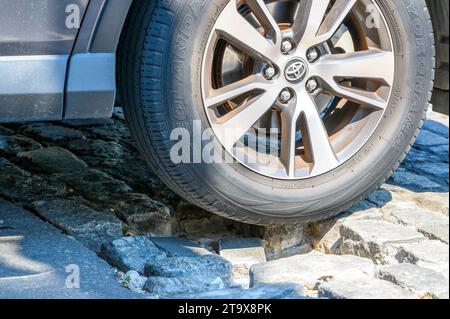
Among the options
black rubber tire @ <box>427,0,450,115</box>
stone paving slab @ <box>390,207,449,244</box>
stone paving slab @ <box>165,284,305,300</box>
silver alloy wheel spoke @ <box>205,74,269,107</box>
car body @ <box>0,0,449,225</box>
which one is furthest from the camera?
black rubber tire @ <box>427,0,450,115</box>

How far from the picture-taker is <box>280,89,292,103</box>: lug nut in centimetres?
356

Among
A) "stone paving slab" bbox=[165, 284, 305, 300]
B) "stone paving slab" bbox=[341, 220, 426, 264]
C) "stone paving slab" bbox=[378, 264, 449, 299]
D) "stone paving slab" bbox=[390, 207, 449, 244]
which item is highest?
"stone paving slab" bbox=[390, 207, 449, 244]

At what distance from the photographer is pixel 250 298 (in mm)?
3057

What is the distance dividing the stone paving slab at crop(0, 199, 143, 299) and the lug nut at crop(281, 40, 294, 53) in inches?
40.3

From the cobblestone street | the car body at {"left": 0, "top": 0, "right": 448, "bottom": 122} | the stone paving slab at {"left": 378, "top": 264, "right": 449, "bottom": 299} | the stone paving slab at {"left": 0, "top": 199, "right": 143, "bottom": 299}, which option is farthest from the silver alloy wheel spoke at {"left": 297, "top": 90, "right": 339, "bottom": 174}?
the stone paving slab at {"left": 0, "top": 199, "right": 143, "bottom": 299}

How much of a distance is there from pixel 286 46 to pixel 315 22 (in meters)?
0.14

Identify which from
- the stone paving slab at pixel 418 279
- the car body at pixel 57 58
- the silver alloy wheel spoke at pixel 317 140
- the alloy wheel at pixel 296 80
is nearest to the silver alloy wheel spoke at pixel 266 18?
the alloy wheel at pixel 296 80

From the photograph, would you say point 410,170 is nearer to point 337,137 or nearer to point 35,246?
point 337,137

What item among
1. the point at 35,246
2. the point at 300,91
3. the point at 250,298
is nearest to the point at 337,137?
the point at 300,91

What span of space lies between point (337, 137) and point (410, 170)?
114cm

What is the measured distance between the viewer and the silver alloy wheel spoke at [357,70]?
360 centimetres

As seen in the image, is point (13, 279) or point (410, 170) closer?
point (13, 279)

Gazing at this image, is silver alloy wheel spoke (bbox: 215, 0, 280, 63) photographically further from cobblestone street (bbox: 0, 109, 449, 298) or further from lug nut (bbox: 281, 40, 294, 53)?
cobblestone street (bbox: 0, 109, 449, 298)

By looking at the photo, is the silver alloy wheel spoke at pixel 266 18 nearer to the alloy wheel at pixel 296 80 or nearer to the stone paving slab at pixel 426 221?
the alloy wheel at pixel 296 80
